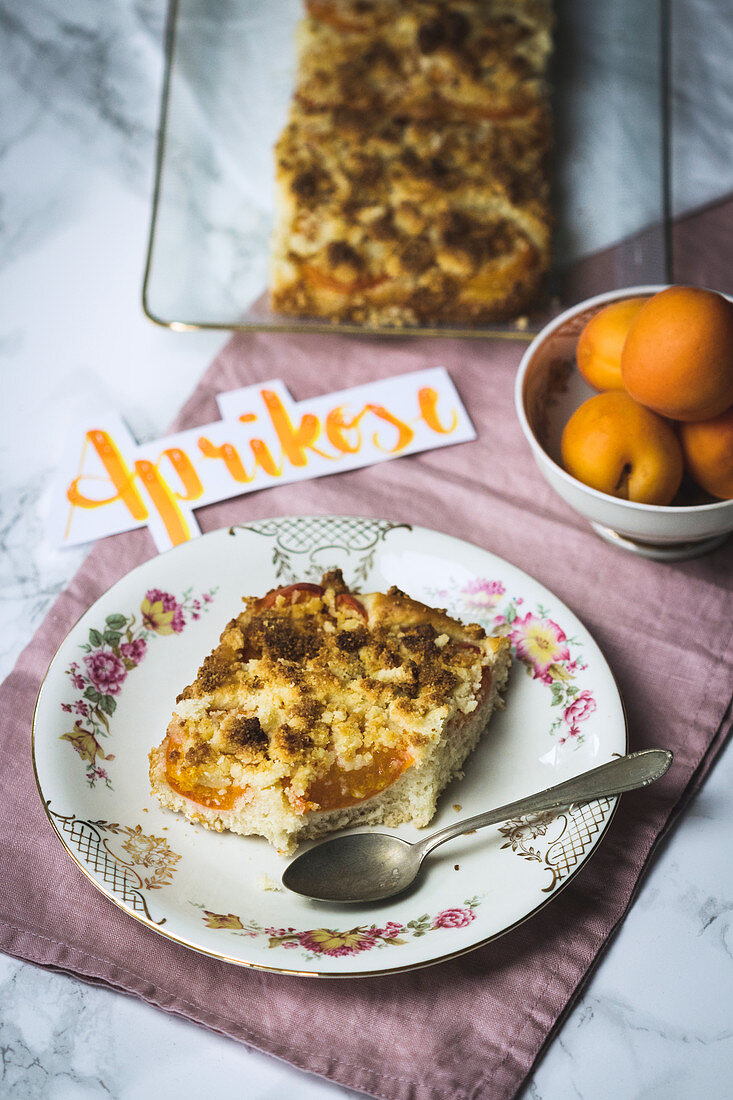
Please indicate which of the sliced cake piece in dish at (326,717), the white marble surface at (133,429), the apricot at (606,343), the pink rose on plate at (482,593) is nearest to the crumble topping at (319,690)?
the sliced cake piece in dish at (326,717)

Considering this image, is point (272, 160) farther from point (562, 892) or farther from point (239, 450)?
point (562, 892)

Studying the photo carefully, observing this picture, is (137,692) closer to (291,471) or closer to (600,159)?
(291,471)

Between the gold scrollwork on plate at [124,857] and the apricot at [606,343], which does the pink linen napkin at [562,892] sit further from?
the apricot at [606,343]

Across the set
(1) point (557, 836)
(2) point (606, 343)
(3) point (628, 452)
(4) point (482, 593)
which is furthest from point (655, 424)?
(1) point (557, 836)

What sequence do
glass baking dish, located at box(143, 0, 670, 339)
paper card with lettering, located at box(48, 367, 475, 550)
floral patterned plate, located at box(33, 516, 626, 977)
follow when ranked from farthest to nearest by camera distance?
glass baking dish, located at box(143, 0, 670, 339)
paper card with lettering, located at box(48, 367, 475, 550)
floral patterned plate, located at box(33, 516, 626, 977)

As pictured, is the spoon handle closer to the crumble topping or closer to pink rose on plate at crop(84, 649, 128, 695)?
the crumble topping

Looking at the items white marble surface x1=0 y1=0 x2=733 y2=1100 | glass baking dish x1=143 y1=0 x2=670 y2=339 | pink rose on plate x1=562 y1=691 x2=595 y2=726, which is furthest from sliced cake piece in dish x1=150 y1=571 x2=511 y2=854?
glass baking dish x1=143 y1=0 x2=670 y2=339
